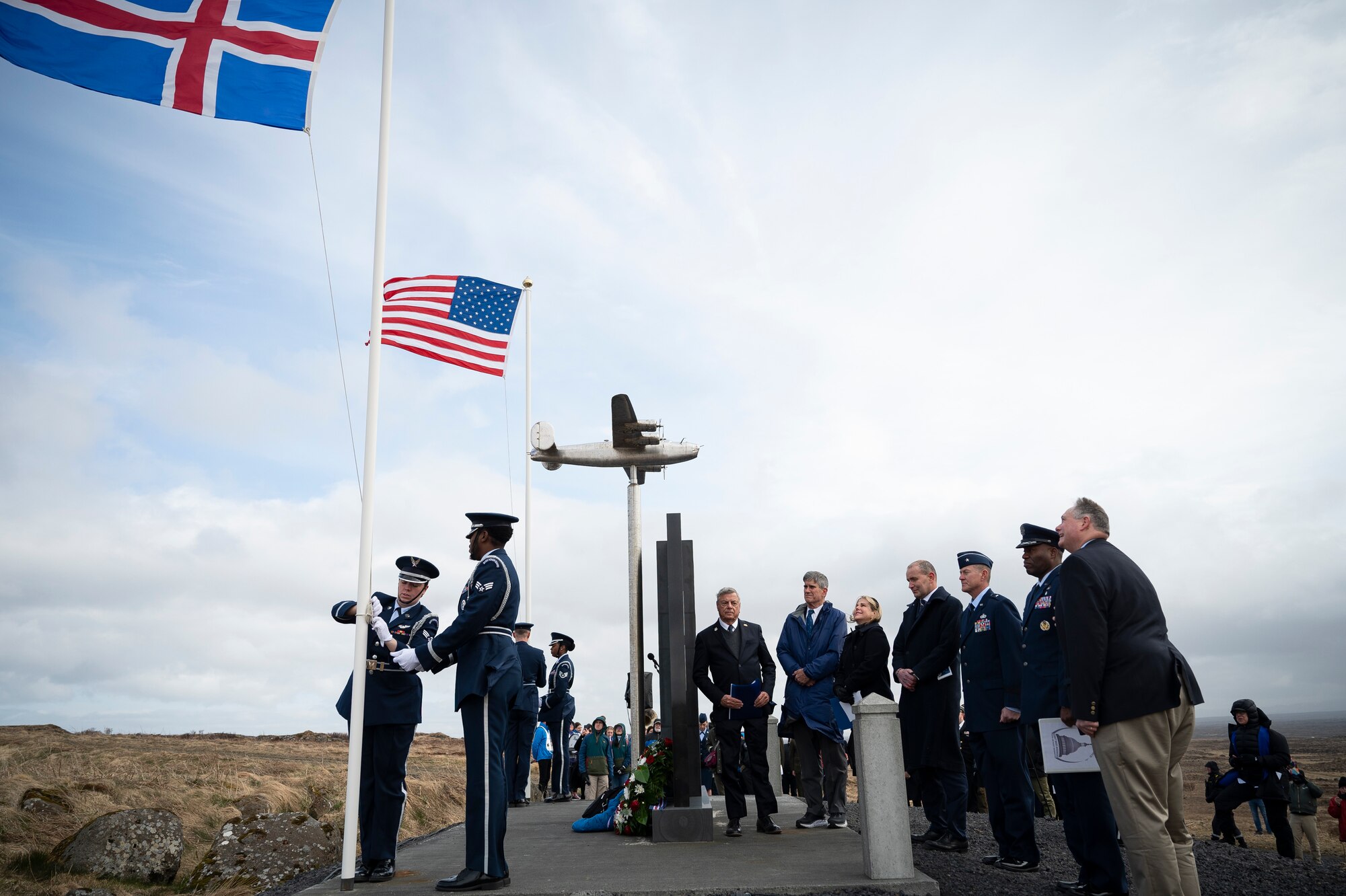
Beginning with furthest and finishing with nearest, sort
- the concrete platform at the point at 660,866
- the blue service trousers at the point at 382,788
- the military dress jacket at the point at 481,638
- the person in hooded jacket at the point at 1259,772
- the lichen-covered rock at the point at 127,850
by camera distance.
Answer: the person in hooded jacket at the point at 1259,772 → the lichen-covered rock at the point at 127,850 → the blue service trousers at the point at 382,788 → the military dress jacket at the point at 481,638 → the concrete platform at the point at 660,866

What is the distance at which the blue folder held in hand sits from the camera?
7219mm

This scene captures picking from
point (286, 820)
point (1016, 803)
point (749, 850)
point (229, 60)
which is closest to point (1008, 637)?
point (1016, 803)

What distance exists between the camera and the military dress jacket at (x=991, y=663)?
19.4 ft

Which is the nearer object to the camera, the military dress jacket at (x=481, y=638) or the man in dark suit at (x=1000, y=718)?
the military dress jacket at (x=481, y=638)

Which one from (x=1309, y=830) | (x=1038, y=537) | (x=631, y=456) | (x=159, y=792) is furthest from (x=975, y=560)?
(x=159, y=792)

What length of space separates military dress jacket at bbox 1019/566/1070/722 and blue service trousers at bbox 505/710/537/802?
6.23m

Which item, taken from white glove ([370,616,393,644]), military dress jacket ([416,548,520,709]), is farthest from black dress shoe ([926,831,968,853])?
white glove ([370,616,393,644])

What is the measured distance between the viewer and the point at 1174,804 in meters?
4.29

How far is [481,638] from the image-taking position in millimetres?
5441

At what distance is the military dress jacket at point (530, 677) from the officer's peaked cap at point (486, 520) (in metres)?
4.91

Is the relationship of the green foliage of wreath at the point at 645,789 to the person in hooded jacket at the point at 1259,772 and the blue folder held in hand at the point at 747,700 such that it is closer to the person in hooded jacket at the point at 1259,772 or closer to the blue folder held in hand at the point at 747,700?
the blue folder held in hand at the point at 747,700

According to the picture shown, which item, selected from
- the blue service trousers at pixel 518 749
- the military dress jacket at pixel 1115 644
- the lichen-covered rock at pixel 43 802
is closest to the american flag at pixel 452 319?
the blue service trousers at pixel 518 749

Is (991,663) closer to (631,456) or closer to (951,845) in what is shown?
(951,845)

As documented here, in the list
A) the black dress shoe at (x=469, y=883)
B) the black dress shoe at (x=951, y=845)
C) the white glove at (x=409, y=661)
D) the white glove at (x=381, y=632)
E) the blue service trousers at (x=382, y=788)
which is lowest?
the black dress shoe at (x=951, y=845)
